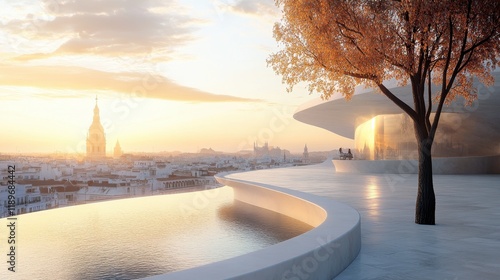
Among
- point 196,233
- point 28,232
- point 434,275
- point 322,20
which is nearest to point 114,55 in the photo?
point 28,232

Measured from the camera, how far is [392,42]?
926cm

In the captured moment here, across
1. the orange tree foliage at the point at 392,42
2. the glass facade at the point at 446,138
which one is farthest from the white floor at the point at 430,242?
the glass facade at the point at 446,138

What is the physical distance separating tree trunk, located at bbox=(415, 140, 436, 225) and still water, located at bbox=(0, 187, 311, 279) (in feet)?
10.1

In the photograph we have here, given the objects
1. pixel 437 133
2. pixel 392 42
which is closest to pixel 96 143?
pixel 437 133

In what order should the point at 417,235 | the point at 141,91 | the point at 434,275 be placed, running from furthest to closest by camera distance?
the point at 141,91
the point at 417,235
the point at 434,275

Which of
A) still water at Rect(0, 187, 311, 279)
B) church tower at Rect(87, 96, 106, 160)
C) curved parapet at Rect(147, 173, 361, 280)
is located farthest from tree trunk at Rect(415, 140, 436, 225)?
church tower at Rect(87, 96, 106, 160)

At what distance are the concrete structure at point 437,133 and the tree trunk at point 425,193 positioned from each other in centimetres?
1788

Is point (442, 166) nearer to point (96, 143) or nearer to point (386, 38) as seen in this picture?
point (386, 38)

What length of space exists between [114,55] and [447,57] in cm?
1373

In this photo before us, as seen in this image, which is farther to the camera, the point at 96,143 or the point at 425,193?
the point at 96,143

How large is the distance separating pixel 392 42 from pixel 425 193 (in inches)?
129

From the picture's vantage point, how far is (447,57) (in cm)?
915

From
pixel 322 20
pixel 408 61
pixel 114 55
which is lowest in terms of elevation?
pixel 408 61

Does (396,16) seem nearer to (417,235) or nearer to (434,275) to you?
(417,235)
